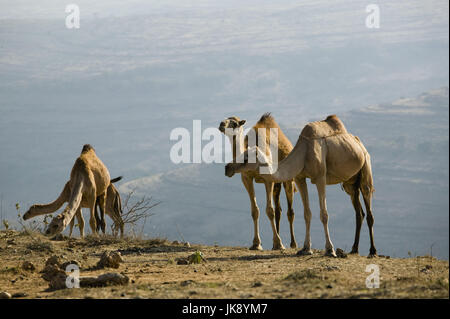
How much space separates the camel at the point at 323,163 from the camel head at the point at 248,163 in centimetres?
1

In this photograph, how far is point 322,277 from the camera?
10.5 m

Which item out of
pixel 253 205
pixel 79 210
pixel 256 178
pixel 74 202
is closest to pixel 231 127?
pixel 256 178

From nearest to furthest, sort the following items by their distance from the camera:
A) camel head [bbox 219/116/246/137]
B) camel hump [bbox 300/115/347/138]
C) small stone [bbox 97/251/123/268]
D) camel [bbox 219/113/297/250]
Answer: small stone [bbox 97/251/123/268] < camel hump [bbox 300/115/347/138] < camel [bbox 219/113/297/250] < camel head [bbox 219/116/246/137]

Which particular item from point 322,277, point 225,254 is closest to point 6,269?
point 225,254

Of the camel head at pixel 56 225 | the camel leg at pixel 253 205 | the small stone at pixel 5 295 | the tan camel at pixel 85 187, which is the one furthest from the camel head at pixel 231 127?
the small stone at pixel 5 295

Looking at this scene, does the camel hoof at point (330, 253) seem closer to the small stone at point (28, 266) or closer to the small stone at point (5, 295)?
the small stone at point (28, 266)

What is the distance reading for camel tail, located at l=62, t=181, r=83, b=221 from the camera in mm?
15219

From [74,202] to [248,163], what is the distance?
4.42 meters

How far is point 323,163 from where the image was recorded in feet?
48.5

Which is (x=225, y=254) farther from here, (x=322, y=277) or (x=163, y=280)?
(x=322, y=277)

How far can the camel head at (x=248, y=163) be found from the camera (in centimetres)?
1340

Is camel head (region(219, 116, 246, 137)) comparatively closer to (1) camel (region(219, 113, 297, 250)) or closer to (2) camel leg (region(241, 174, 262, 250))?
(1) camel (region(219, 113, 297, 250))

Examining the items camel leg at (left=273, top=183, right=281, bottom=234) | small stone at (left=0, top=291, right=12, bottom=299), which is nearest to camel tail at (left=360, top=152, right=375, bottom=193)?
camel leg at (left=273, top=183, right=281, bottom=234)

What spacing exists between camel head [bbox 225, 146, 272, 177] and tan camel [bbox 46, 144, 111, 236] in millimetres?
3835
